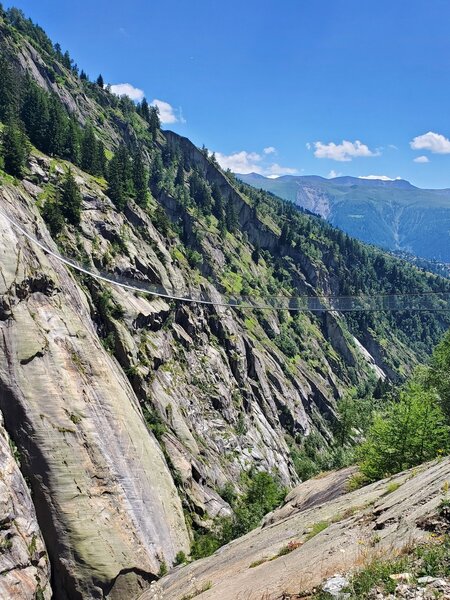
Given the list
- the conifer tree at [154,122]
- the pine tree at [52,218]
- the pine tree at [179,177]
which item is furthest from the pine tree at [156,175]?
the pine tree at [52,218]

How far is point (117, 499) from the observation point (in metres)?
30.9

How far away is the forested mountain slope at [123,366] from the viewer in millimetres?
29141

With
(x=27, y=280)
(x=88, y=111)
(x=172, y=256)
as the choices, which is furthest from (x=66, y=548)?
(x=88, y=111)

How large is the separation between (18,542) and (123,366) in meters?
22.3

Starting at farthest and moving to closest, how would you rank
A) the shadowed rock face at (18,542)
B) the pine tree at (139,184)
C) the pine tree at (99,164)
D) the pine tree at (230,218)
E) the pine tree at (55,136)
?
the pine tree at (230,218) → the pine tree at (139,184) → the pine tree at (99,164) → the pine tree at (55,136) → the shadowed rock face at (18,542)

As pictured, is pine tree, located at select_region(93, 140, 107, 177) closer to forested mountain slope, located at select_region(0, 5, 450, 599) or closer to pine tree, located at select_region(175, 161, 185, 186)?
forested mountain slope, located at select_region(0, 5, 450, 599)

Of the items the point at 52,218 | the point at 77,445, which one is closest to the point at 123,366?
the point at 77,445

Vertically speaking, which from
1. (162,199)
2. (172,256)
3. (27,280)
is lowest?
(27,280)

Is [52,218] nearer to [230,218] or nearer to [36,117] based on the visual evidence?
[36,117]

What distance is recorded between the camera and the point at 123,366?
151 feet

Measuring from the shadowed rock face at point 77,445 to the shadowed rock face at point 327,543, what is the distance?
30.9 feet

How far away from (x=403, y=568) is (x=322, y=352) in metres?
123

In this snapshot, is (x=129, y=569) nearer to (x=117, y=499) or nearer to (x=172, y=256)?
(x=117, y=499)

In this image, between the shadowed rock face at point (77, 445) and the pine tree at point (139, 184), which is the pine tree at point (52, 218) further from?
the pine tree at point (139, 184)
